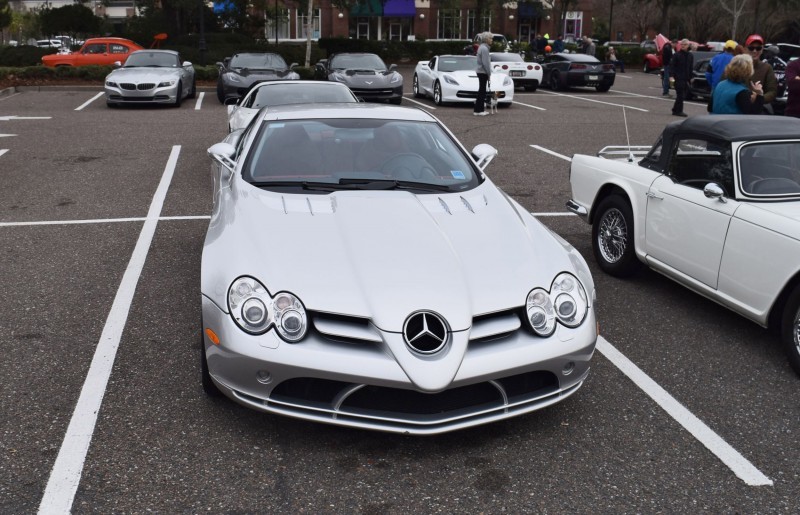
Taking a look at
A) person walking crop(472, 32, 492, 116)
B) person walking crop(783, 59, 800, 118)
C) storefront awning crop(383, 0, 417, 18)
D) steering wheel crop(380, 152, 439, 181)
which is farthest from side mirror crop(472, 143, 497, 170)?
storefront awning crop(383, 0, 417, 18)

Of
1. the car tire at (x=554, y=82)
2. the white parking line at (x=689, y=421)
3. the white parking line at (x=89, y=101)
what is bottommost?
the white parking line at (x=689, y=421)

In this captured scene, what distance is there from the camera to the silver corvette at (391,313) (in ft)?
11.4

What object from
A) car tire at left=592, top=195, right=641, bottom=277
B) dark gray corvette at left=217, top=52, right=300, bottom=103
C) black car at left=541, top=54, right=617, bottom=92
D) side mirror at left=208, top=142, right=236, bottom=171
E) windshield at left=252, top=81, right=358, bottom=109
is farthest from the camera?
black car at left=541, top=54, right=617, bottom=92

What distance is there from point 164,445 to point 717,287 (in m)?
3.45

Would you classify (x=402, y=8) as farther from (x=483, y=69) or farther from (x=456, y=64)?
(x=483, y=69)

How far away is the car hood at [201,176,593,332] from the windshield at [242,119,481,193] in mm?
200

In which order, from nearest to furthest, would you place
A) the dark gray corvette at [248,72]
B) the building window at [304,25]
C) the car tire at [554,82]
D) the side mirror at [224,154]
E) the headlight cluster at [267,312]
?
1. the headlight cluster at [267,312]
2. the side mirror at [224,154]
3. the dark gray corvette at [248,72]
4. the car tire at [554,82]
5. the building window at [304,25]

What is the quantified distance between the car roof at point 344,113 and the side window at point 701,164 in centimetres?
178

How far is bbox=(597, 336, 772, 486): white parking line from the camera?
11.6ft

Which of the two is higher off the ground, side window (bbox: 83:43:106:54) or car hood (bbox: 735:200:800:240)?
side window (bbox: 83:43:106:54)

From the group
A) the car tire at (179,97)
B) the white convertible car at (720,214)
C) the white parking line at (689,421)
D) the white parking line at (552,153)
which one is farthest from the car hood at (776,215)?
the car tire at (179,97)

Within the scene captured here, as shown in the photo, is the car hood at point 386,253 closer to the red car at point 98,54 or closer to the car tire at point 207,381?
the car tire at point 207,381

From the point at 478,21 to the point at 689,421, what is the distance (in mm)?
52266

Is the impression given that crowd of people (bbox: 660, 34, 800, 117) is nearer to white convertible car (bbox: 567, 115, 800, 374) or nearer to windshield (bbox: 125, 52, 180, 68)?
white convertible car (bbox: 567, 115, 800, 374)
